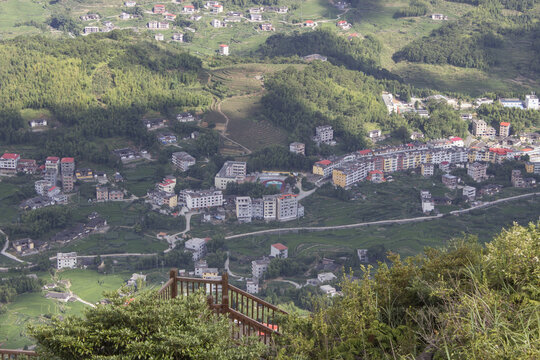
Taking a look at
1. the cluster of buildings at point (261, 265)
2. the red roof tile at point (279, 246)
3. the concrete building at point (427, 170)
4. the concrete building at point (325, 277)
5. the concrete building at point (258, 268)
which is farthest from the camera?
the concrete building at point (427, 170)

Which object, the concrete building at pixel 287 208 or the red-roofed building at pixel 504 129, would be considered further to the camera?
the red-roofed building at pixel 504 129

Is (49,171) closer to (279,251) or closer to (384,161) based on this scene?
(279,251)

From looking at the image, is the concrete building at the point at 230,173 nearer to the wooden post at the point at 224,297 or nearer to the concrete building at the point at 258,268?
the concrete building at the point at 258,268

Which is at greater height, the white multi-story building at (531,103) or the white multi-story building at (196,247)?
the white multi-story building at (531,103)

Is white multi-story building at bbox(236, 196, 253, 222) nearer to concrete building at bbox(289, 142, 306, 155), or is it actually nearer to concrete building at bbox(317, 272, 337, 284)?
concrete building at bbox(317, 272, 337, 284)

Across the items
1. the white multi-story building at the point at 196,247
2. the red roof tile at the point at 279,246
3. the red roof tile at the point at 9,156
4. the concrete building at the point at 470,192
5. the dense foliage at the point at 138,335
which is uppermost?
the dense foliage at the point at 138,335

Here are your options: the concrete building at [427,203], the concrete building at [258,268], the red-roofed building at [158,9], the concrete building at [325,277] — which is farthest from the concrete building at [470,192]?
the red-roofed building at [158,9]

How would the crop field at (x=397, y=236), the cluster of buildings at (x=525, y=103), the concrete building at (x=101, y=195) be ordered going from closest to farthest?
the crop field at (x=397, y=236)
the concrete building at (x=101, y=195)
the cluster of buildings at (x=525, y=103)
